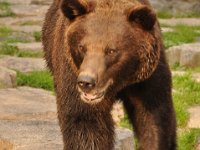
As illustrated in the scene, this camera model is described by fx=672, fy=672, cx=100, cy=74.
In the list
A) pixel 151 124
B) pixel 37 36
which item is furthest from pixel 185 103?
pixel 37 36

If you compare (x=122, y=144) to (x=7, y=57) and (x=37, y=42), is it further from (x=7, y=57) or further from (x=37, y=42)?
(x=37, y=42)

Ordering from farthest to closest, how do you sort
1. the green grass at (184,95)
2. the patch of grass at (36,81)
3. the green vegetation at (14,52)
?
the green vegetation at (14,52), the patch of grass at (36,81), the green grass at (184,95)

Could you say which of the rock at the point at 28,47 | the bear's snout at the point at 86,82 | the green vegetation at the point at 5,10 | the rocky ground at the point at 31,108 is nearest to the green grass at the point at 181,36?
the rocky ground at the point at 31,108

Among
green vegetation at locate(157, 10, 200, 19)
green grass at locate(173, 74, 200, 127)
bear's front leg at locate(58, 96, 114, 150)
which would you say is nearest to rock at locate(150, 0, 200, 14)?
green vegetation at locate(157, 10, 200, 19)

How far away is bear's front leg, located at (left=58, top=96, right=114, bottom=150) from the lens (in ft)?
14.1

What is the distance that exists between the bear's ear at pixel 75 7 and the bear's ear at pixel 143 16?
0.26 m

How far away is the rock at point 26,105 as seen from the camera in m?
6.53

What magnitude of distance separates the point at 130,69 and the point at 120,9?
368 millimetres

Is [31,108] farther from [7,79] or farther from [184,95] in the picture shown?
[184,95]

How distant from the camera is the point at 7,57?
32.1ft

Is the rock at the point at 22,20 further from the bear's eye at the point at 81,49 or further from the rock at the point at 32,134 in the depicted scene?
the bear's eye at the point at 81,49

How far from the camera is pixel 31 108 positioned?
6719mm

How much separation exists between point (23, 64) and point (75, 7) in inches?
214

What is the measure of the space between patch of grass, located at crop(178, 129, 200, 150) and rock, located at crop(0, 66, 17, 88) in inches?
94.2
